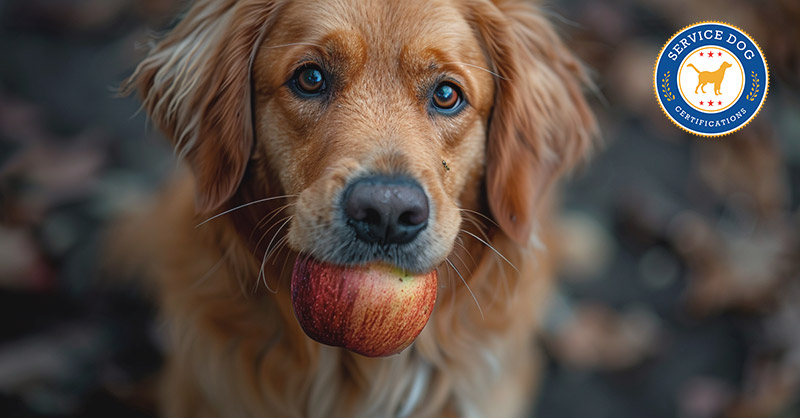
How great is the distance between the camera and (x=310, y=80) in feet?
6.63

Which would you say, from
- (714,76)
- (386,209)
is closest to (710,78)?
(714,76)

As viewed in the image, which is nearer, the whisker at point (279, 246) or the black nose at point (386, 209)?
the black nose at point (386, 209)

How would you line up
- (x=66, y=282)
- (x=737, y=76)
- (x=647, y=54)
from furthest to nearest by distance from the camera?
(x=647, y=54), (x=66, y=282), (x=737, y=76)

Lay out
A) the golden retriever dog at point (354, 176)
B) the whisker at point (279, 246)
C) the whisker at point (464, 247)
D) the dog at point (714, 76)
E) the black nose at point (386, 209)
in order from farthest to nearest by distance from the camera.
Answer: the dog at point (714, 76), the whisker at point (464, 247), the whisker at point (279, 246), the golden retriever dog at point (354, 176), the black nose at point (386, 209)

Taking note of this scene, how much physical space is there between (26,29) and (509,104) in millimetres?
3237

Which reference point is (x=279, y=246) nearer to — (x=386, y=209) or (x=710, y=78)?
(x=386, y=209)

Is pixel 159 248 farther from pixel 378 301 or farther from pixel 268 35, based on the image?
pixel 378 301

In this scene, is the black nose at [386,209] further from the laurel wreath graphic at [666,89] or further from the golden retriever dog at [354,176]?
the laurel wreath graphic at [666,89]

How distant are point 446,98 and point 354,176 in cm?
50

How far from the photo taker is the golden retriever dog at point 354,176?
6.19 ft

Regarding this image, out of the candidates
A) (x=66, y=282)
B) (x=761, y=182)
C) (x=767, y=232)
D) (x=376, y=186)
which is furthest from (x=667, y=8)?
(x=66, y=282)

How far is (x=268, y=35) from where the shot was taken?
2.14 meters

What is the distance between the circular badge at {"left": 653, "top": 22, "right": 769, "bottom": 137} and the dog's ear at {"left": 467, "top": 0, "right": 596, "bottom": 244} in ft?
1.35

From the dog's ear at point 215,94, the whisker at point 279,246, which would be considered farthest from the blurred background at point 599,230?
the whisker at point 279,246
